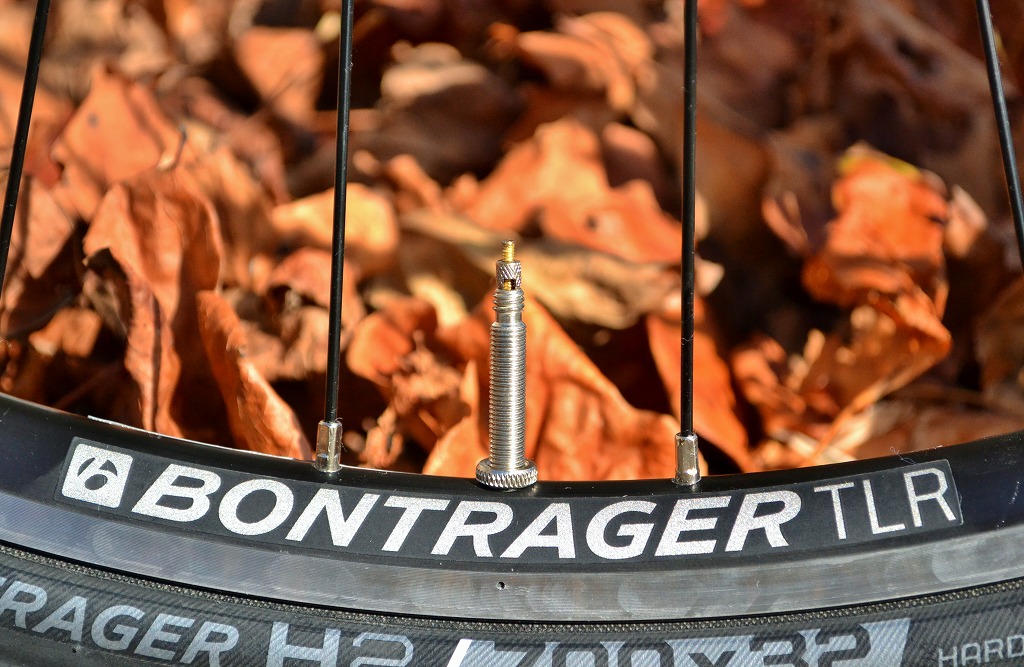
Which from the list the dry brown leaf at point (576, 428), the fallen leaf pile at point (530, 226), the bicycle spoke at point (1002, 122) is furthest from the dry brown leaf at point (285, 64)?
the bicycle spoke at point (1002, 122)

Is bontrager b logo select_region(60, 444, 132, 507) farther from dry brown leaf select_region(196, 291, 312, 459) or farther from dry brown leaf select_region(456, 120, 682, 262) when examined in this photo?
dry brown leaf select_region(456, 120, 682, 262)

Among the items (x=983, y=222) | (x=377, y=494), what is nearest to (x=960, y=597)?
(x=377, y=494)

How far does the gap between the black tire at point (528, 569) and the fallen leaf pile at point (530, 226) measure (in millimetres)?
184

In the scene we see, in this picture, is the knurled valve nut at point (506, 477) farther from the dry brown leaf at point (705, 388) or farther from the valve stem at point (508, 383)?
the dry brown leaf at point (705, 388)

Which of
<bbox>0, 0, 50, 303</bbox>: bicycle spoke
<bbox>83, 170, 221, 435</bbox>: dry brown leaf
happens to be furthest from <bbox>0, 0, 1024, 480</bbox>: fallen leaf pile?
<bbox>0, 0, 50, 303</bbox>: bicycle spoke

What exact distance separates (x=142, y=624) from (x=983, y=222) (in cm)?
68

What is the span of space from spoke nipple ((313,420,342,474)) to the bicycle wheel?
0.01 meters

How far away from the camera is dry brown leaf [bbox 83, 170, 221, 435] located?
24.9 inches

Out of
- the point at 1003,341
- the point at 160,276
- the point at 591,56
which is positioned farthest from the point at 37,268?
the point at 1003,341

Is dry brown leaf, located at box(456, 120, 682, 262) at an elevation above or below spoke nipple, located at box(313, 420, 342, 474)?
above

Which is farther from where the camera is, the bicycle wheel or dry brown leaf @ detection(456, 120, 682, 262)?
dry brown leaf @ detection(456, 120, 682, 262)

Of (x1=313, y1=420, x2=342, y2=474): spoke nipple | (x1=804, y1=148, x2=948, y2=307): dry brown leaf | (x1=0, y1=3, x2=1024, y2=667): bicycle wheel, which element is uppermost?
(x1=804, y1=148, x2=948, y2=307): dry brown leaf

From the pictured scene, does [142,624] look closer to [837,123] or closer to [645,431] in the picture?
[645,431]

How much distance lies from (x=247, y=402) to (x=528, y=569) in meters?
0.28
